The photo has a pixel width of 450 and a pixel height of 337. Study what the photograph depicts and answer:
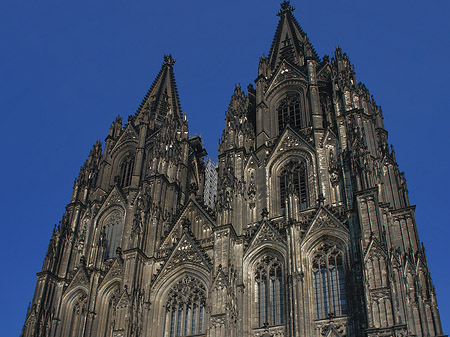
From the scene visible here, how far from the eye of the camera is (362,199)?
1042 inches

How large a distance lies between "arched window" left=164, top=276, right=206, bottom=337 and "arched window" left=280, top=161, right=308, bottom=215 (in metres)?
6.73

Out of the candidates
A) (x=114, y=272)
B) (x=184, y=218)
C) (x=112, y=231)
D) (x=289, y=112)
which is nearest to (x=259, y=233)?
(x=184, y=218)

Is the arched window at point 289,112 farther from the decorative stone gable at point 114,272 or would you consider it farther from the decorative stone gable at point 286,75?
the decorative stone gable at point 114,272

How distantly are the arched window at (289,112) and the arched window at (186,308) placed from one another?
12518 mm

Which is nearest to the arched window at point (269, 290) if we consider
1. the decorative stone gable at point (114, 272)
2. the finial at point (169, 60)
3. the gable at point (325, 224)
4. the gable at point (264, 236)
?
the gable at point (264, 236)

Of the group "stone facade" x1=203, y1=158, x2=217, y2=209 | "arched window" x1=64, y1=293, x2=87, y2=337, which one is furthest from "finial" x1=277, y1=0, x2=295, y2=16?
"arched window" x1=64, y1=293, x2=87, y2=337

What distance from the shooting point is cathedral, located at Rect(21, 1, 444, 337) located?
25.4 metres

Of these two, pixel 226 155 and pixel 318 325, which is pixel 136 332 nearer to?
pixel 318 325

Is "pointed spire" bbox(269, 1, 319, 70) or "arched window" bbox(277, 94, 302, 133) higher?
"pointed spire" bbox(269, 1, 319, 70)

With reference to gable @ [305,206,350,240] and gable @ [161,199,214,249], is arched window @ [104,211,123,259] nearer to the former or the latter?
gable @ [161,199,214,249]

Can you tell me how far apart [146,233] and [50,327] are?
304 inches

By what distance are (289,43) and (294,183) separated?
17331 mm

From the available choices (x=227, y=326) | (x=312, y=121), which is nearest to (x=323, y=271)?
(x=227, y=326)

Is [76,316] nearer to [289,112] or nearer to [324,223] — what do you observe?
[324,223]
